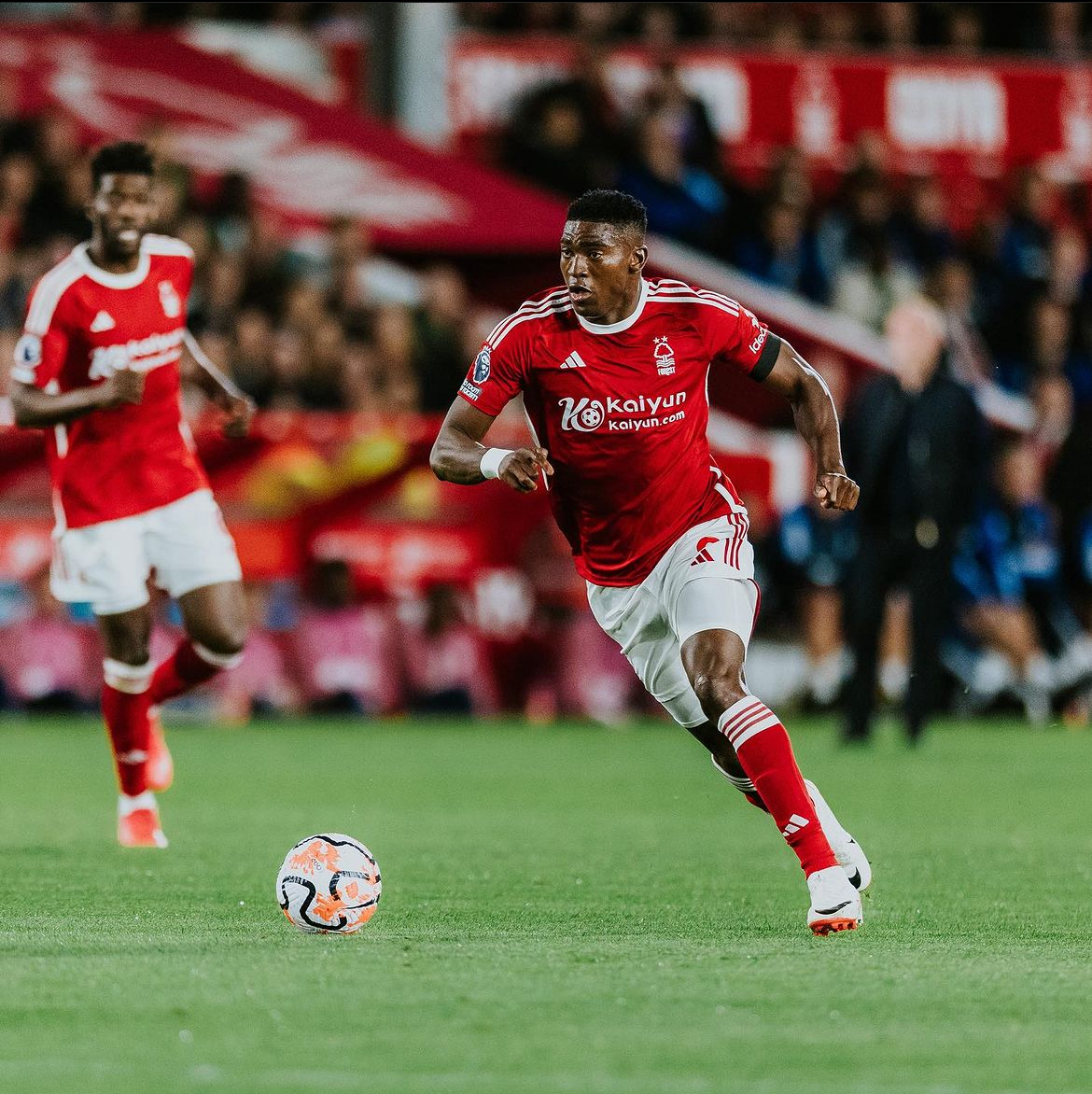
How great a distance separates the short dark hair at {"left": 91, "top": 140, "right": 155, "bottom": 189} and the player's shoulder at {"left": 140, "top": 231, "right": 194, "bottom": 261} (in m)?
0.51

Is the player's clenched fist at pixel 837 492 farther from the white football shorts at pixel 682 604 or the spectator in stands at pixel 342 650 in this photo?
the spectator in stands at pixel 342 650

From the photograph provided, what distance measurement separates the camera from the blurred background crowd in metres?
16.3

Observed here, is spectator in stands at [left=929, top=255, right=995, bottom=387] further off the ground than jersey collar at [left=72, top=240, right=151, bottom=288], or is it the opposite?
jersey collar at [left=72, top=240, right=151, bottom=288]

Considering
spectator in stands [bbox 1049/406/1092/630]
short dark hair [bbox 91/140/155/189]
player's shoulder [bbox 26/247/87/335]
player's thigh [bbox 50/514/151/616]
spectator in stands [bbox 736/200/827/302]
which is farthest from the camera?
spectator in stands [bbox 736/200/827/302]

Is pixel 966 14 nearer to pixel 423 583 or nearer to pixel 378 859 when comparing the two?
pixel 423 583

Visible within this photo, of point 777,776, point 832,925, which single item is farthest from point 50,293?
point 832,925

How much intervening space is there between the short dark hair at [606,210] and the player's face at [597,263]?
0.7 inches

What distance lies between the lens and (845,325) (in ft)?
65.1

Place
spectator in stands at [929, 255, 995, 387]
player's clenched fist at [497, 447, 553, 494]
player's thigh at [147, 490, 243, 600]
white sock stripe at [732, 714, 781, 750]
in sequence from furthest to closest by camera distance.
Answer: spectator in stands at [929, 255, 995, 387], player's thigh at [147, 490, 243, 600], white sock stripe at [732, 714, 781, 750], player's clenched fist at [497, 447, 553, 494]

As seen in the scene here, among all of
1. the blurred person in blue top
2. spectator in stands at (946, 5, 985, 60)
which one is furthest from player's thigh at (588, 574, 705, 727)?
spectator in stands at (946, 5, 985, 60)

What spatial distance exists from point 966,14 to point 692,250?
506cm

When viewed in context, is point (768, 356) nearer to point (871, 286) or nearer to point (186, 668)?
point (186, 668)

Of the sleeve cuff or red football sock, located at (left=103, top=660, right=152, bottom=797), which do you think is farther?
Result: red football sock, located at (left=103, top=660, right=152, bottom=797)

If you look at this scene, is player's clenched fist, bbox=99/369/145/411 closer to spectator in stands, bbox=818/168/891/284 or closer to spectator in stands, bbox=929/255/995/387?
spectator in stands, bbox=929/255/995/387
